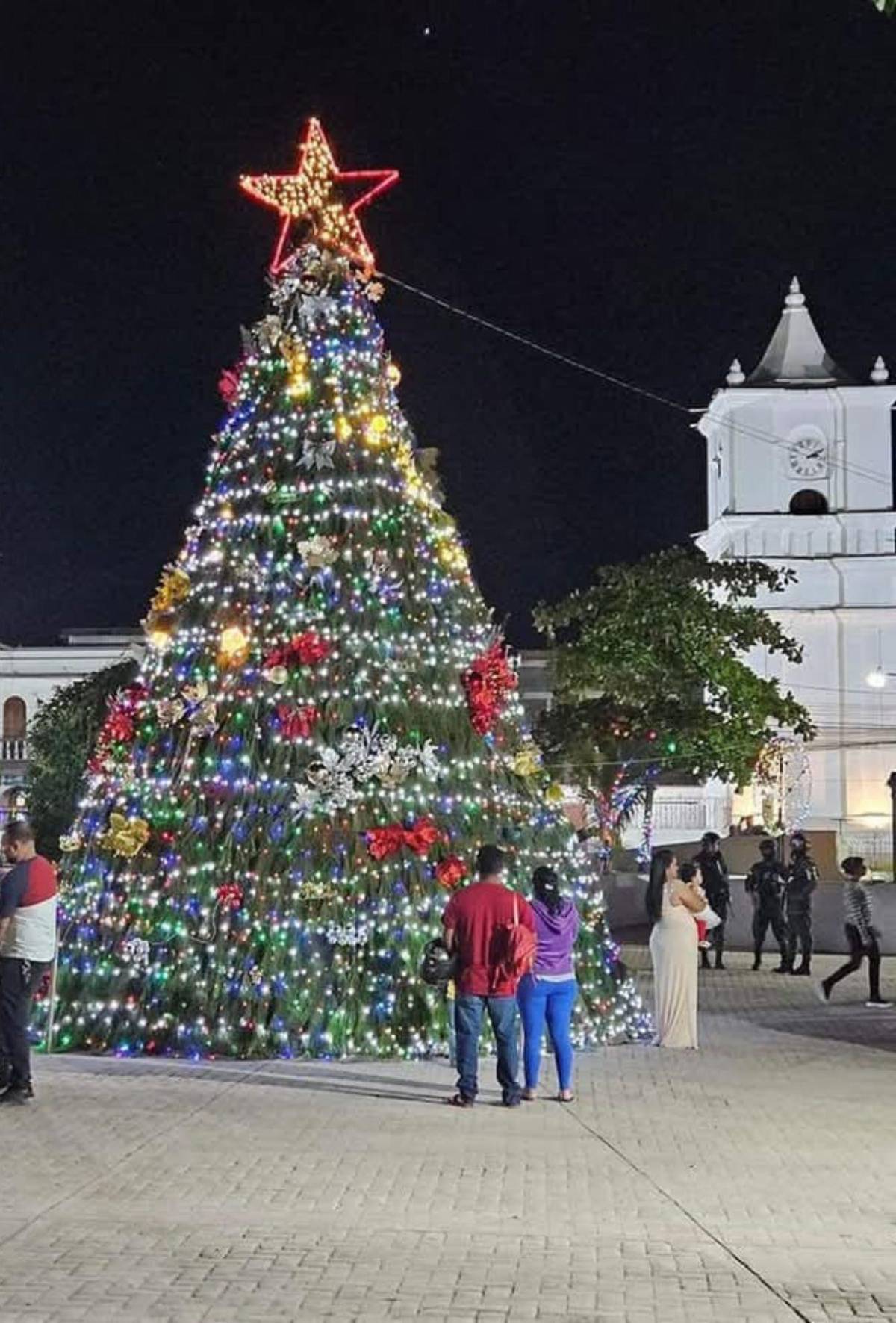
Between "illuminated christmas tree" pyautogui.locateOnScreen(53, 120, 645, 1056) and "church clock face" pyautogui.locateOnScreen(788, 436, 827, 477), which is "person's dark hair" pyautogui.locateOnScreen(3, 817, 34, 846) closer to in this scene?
"illuminated christmas tree" pyautogui.locateOnScreen(53, 120, 645, 1056)

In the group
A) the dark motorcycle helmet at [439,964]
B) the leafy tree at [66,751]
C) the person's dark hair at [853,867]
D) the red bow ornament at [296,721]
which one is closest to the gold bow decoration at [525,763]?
the red bow ornament at [296,721]

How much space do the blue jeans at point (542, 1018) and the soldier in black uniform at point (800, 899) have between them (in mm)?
10351

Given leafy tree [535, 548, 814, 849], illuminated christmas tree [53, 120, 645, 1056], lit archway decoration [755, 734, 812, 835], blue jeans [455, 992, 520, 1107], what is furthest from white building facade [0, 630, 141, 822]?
blue jeans [455, 992, 520, 1107]

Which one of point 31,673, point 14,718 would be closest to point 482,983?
point 31,673

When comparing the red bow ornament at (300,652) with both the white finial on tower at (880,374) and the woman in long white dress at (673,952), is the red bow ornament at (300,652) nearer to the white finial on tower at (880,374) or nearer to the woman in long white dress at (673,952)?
the woman in long white dress at (673,952)

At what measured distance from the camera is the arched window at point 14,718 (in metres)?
80.2

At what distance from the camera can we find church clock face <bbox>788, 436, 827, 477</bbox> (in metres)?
62.2

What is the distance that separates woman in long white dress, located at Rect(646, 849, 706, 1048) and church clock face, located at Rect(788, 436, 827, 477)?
47.5 meters

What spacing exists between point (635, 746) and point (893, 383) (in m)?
26.5

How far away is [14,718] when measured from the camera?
8056cm

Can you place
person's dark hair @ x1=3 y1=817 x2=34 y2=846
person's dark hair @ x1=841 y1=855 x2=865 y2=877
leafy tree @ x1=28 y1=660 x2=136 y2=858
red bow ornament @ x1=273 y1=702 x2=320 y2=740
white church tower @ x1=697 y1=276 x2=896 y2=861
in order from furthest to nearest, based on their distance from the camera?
white church tower @ x1=697 y1=276 x2=896 y2=861
leafy tree @ x1=28 y1=660 x2=136 y2=858
person's dark hair @ x1=841 y1=855 x2=865 y2=877
red bow ornament @ x1=273 y1=702 x2=320 y2=740
person's dark hair @ x1=3 y1=817 x2=34 y2=846

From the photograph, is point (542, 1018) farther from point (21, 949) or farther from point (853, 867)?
point (853, 867)

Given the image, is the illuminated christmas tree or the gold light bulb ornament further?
the gold light bulb ornament

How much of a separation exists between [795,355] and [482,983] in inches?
2151
